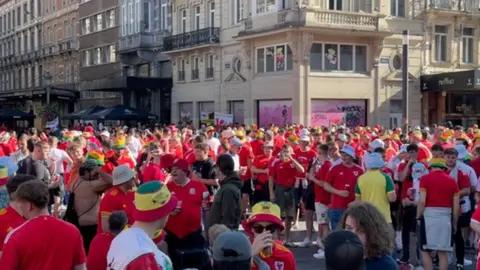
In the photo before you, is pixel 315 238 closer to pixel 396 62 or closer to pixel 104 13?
pixel 396 62

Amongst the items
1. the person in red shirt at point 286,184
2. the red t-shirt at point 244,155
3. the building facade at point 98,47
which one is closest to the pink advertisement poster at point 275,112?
the building facade at point 98,47

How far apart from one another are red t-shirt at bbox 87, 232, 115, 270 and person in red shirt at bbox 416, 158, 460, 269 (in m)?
4.34

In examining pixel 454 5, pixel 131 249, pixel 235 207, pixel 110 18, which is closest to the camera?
pixel 131 249

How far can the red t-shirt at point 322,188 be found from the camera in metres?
9.91

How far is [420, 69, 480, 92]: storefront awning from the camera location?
89.4ft

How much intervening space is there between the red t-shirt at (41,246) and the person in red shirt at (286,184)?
6.56m

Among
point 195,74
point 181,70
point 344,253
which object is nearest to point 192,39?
point 195,74

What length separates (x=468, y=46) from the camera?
1256 inches

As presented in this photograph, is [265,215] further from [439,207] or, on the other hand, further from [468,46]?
[468,46]

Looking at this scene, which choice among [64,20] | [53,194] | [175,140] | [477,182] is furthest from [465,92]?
[64,20]

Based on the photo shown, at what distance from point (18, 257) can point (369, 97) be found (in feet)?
85.5

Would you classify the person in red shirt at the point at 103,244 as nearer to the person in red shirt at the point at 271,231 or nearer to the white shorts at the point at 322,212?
the person in red shirt at the point at 271,231

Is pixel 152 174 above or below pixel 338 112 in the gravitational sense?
below

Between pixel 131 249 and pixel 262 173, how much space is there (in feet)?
27.1
